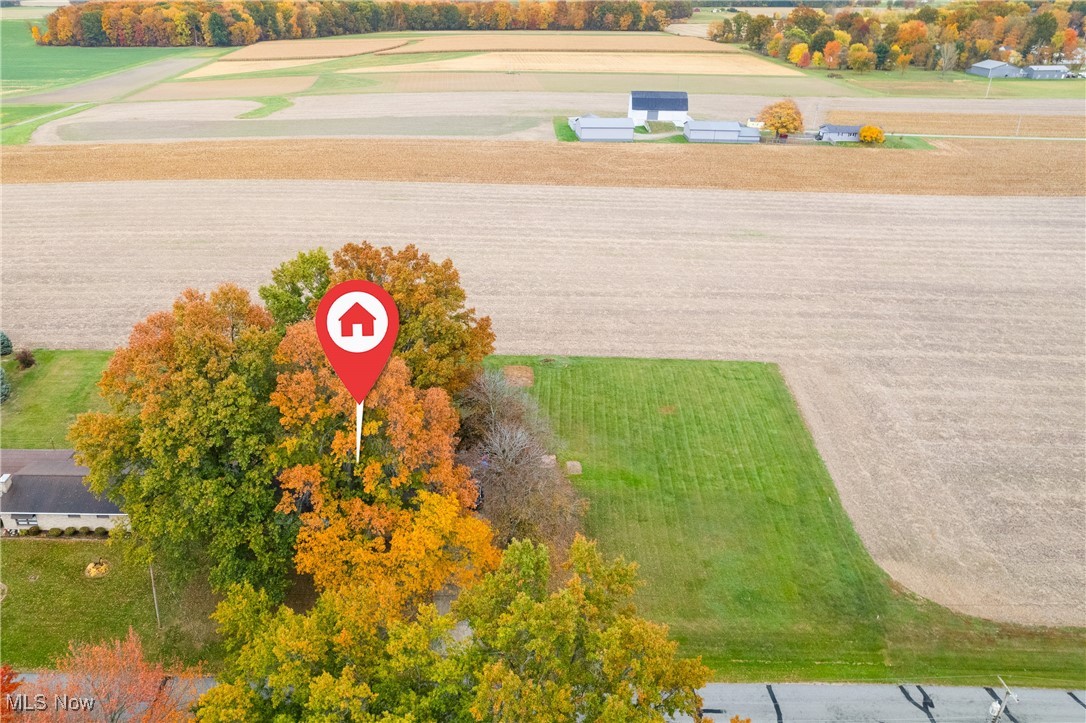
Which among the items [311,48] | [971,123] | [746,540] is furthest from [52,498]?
[311,48]

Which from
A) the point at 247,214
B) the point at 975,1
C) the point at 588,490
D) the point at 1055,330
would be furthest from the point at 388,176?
the point at 975,1

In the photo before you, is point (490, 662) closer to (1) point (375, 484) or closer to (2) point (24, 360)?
(1) point (375, 484)

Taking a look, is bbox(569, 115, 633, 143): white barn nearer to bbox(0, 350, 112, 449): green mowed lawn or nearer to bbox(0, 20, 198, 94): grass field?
bbox(0, 350, 112, 449): green mowed lawn

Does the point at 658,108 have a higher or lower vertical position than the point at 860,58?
lower

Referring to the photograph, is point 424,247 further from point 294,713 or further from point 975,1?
point 975,1

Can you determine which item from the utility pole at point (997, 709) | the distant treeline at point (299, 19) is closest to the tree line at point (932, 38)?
the distant treeline at point (299, 19)

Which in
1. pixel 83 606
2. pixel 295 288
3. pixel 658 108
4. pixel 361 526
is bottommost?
pixel 83 606
